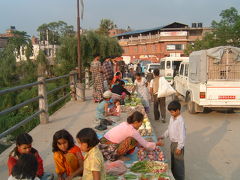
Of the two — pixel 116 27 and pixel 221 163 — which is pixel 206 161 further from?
pixel 116 27

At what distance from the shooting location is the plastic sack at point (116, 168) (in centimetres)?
396

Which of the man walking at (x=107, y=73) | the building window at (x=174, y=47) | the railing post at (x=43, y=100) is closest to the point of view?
the railing post at (x=43, y=100)

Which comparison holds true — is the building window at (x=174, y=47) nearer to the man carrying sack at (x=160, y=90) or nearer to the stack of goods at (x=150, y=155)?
the man carrying sack at (x=160, y=90)

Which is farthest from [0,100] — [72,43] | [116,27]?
[116,27]

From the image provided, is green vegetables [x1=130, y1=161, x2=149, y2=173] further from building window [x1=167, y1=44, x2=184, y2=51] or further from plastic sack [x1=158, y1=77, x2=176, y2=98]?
building window [x1=167, y1=44, x2=184, y2=51]

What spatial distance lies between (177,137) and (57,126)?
13.6 ft

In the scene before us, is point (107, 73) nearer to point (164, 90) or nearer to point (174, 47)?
point (164, 90)

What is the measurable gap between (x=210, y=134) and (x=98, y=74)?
4.80 metres

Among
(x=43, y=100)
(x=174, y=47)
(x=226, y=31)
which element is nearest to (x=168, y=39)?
(x=174, y=47)

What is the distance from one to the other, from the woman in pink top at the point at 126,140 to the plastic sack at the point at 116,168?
323 millimetres

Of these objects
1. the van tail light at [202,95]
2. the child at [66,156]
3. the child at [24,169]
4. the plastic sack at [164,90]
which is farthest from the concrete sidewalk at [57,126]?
the van tail light at [202,95]

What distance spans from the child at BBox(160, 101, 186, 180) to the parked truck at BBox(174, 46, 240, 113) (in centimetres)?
533

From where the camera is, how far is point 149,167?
13.9 feet

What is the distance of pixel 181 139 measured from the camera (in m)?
4.24
